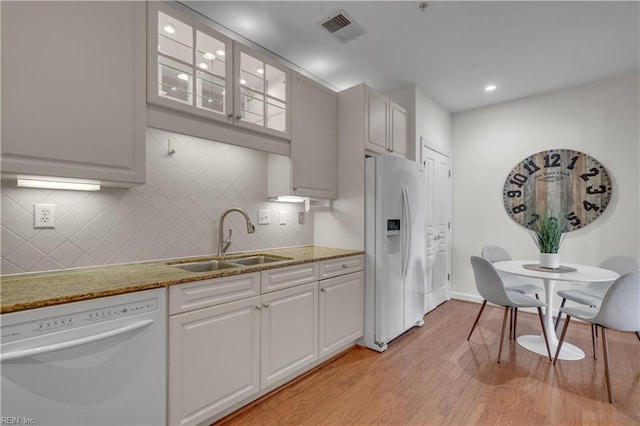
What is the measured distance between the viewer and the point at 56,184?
153cm

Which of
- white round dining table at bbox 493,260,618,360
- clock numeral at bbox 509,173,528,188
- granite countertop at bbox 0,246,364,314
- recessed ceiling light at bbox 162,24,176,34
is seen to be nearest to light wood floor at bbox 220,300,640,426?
white round dining table at bbox 493,260,618,360

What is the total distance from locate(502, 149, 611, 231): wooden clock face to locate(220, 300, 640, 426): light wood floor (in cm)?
138

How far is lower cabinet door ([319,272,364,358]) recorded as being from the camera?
2.27m

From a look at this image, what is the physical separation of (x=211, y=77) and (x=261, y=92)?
0.38m

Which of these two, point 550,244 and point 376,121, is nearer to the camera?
point 550,244

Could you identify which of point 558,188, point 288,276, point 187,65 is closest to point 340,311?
point 288,276

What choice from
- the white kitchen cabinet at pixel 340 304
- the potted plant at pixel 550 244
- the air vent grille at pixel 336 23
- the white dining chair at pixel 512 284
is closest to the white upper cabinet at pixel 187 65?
the air vent grille at pixel 336 23

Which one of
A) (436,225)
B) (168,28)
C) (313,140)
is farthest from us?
(436,225)

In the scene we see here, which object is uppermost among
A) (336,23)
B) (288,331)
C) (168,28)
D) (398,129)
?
(336,23)

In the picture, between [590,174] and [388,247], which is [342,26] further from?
[590,174]

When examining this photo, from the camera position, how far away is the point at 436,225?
12.2 ft

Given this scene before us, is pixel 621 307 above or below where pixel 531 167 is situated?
below

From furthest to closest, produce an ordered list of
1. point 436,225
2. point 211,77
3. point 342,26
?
point 436,225
point 342,26
point 211,77

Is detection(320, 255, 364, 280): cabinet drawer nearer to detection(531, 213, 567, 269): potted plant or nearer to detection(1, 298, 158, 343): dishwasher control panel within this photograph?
detection(1, 298, 158, 343): dishwasher control panel
